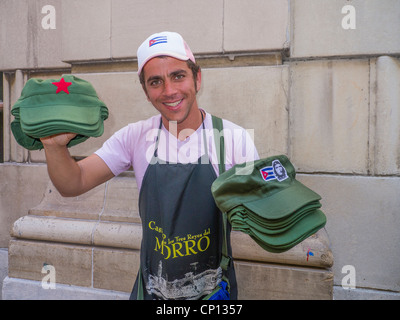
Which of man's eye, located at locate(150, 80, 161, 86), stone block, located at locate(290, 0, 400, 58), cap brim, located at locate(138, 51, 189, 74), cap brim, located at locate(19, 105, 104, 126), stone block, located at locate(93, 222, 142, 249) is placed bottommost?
stone block, located at locate(93, 222, 142, 249)

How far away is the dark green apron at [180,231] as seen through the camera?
1.67 meters

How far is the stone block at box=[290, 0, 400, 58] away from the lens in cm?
250

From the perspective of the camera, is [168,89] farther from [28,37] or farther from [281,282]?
[28,37]

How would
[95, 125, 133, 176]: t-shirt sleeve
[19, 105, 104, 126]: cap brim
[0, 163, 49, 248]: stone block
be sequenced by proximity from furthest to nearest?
[0, 163, 49, 248]: stone block, [95, 125, 133, 176]: t-shirt sleeve, [19, 105, 104, 126]: cap brim

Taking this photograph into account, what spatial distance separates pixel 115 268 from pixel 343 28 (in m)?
2.80

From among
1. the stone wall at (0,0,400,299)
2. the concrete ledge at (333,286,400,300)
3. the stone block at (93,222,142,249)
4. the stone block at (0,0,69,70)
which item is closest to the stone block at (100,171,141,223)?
the stone block at (93,222,142,249)

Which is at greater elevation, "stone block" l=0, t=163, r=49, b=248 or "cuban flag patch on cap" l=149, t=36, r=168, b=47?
"cuban flag patch on cap" l=149, t=36, r=168, b=47

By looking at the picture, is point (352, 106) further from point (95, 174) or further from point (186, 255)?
point (95, 174)

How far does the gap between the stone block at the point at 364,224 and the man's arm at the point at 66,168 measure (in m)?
1.74

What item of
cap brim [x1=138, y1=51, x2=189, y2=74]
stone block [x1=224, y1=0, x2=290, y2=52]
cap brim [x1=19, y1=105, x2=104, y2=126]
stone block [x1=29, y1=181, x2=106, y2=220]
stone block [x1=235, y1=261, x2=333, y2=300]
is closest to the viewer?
cap brim [x1=19, y1=105, x2=104, y2=126]

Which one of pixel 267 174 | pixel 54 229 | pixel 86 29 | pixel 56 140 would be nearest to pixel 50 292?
pixel 54 229

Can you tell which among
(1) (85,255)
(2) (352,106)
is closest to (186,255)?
(1) (85,255)

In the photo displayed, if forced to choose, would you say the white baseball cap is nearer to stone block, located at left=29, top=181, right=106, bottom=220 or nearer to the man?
the man

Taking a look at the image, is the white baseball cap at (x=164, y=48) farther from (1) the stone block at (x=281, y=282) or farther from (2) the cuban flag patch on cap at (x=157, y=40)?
(1) the stone block at (x=281, y=282)
